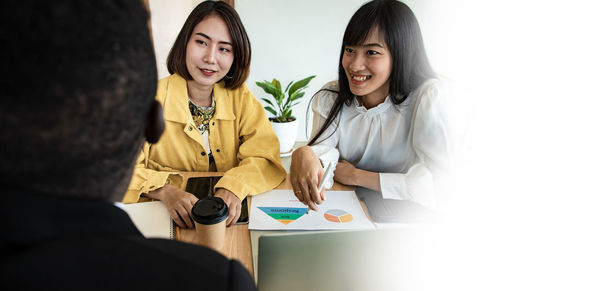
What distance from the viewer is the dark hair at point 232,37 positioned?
44.1 inches

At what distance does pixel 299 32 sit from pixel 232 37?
6.05 feet

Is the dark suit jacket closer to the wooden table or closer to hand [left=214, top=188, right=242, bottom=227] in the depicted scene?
the wooden table

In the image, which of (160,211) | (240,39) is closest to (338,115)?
(240,39)

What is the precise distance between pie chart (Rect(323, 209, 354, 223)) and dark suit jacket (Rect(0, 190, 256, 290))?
545 mm

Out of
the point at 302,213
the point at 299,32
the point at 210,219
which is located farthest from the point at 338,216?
the point at 299,32

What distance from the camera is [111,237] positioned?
11.4 inches

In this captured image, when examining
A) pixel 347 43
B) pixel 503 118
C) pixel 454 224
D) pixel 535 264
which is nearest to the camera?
pixel 535 264

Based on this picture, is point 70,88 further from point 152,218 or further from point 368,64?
point 368,64

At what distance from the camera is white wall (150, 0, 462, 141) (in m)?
2.61

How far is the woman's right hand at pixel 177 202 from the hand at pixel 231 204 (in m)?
0.09

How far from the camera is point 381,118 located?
125 centimetres

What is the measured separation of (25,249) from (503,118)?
1088 millimetres

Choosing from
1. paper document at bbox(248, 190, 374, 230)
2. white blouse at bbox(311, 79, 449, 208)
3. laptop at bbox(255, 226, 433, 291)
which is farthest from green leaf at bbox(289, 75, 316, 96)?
laptop at bbox(255, 226, 433, 291)

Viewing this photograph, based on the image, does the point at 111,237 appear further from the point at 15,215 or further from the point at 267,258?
the point at 267,258
